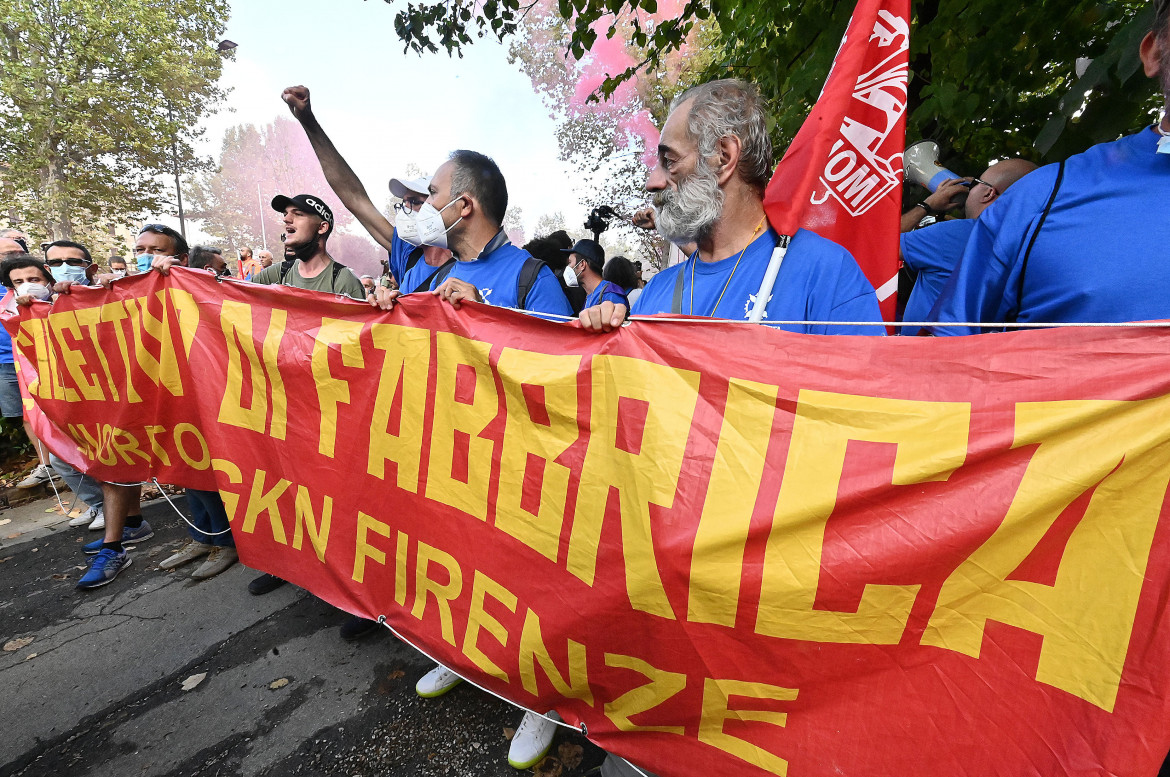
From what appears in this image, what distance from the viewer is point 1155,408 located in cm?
100

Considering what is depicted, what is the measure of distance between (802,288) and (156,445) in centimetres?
353

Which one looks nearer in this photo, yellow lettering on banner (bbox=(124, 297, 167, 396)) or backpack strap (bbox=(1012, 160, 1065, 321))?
backpack strap (bbox=(1012, 160, 1065, 321))

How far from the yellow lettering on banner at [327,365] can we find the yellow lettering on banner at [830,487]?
1.79 meters

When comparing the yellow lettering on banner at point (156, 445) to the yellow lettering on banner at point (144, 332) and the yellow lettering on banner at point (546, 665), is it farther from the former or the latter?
the yellow lettering on banner at point (546, 665)

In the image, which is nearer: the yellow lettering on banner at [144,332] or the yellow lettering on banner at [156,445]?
the yellow lettering on banner at [144,332]

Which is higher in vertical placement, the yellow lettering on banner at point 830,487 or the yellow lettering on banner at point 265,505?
the yellow lettering on banner at point 830,487

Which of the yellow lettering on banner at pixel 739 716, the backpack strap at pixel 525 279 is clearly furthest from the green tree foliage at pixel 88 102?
the yellow lettering on banner at pixel 739 716

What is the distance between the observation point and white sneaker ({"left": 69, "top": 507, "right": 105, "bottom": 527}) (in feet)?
14.4

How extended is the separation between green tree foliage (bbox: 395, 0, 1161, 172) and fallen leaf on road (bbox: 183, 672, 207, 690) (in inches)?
168

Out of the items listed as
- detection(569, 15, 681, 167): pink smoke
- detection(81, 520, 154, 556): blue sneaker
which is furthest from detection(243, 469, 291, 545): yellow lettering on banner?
detection(569, 15, 681, 167): pink smoke

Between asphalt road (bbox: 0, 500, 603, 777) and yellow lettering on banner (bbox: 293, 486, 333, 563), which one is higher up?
yellow lettering on banner (bbox: 293, 486, 333, 563)

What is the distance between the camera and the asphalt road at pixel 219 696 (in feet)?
6.90

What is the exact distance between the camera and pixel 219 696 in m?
2.45

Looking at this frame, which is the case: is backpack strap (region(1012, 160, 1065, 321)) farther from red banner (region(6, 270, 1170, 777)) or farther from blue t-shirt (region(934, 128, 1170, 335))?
red banner (region(6, 270, 1170, 777))
